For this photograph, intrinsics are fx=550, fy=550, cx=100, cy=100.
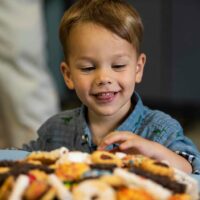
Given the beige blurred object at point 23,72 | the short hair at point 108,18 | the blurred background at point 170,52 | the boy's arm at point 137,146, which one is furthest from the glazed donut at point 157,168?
the blurred background at point 170,52

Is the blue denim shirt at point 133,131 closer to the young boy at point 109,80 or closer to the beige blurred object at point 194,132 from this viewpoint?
the young boy at point 109,80

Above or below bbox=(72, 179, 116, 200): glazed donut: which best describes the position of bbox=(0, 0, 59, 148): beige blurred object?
below

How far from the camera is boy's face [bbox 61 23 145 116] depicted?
1.02m

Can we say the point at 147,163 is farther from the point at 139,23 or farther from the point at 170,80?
the point at 170,80

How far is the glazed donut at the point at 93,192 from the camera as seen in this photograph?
2.01 feet

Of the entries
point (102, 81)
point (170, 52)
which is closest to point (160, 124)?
point (102, 81)

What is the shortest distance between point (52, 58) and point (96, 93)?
2.41 metres

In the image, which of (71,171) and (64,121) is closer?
(71,171)

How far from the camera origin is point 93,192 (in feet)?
2.02

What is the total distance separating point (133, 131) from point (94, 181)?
1.63ft

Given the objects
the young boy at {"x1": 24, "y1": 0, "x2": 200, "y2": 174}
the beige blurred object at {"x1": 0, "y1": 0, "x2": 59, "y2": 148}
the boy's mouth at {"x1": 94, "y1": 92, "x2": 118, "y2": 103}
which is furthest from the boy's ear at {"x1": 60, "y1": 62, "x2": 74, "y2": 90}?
the beige blurred object at {"x1": 0, "y1": 0, "x2": 59, "y2": 148}

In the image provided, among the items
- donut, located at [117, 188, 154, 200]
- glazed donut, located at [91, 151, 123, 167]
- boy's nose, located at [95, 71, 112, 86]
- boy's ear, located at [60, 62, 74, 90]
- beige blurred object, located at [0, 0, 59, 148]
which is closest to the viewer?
donut, located at [117, 188, 154, 200]

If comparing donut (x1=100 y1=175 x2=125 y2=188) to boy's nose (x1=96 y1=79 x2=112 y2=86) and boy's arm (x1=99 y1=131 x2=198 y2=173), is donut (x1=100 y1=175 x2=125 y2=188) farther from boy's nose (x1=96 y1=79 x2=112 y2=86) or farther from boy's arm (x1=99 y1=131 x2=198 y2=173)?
boy's nose (x1=96 y1=79 x2=112 y2=86)

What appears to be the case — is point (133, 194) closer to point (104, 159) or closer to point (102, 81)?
point (104, 159)
